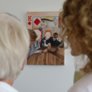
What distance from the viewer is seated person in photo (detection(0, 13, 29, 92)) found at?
0.86m

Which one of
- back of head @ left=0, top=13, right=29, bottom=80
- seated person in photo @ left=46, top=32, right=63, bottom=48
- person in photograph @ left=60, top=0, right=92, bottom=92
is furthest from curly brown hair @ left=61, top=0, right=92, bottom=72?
Result: seated person in photo @ left=46, top=32, right=63, bottom=48

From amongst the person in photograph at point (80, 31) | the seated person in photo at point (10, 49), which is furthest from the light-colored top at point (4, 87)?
the person in photograph at point (80, 31)

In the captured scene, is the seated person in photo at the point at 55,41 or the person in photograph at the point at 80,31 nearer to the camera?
the person in photograph at the point at 80,31

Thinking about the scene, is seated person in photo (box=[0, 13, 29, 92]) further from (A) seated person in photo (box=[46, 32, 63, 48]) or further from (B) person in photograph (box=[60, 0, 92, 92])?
(A) seated person in photo (box=[46, 32, 63, 48])

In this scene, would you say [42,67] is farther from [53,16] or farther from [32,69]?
[53,16]

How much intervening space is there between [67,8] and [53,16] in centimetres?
83

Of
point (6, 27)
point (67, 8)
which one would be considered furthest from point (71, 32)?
point (6, 27)

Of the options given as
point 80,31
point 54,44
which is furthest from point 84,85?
point 54,44

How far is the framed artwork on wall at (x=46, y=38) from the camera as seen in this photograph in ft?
5.57

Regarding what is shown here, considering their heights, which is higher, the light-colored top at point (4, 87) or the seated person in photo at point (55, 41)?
the light-colored top at point (4, 87)

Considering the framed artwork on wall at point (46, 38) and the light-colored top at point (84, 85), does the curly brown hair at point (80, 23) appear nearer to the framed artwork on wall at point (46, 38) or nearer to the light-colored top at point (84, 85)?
the light-colored top at point (84, 85)

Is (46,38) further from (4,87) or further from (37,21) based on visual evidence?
(4,87)

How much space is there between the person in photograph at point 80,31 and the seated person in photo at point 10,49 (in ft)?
0.49

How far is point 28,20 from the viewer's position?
1.71m
